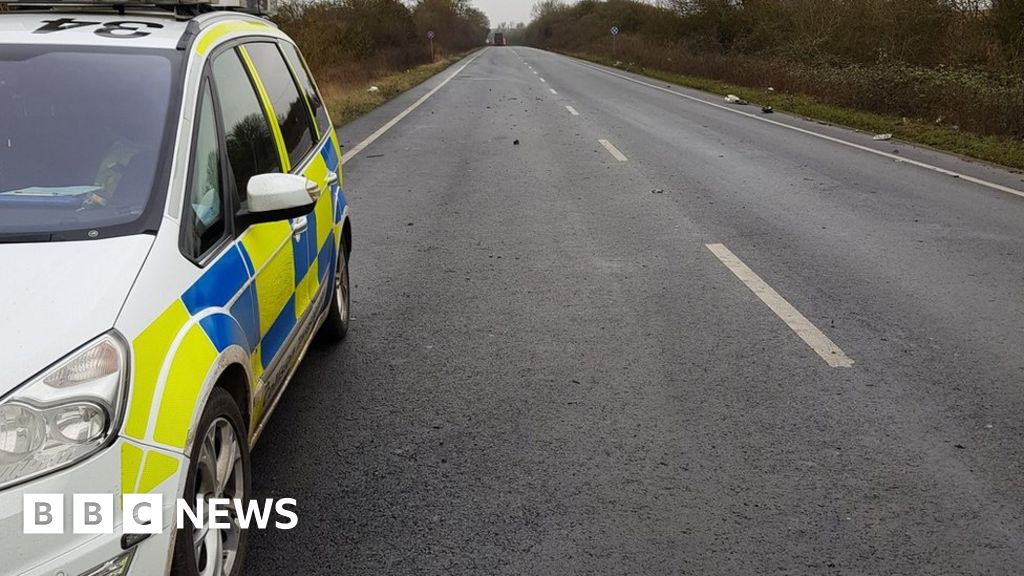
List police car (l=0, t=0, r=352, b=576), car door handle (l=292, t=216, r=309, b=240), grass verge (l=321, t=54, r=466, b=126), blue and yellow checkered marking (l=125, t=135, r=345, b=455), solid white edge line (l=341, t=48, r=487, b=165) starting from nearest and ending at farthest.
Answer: police car (l=0, t=0, r=352, b=576), blue and yellow checkered marking (l=125, t=135, r=345, b=455), car door handle (l=292, t=216, r=309, b=240), solid white edge line (l=341, t=48, r=487, b=165), grass verge (l=321, t=54, r=466, b=126)

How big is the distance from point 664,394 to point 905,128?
14364 mm

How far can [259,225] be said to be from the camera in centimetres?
345

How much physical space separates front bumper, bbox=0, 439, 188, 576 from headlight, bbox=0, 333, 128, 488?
0.03 metres

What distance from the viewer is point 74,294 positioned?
7.70 feet

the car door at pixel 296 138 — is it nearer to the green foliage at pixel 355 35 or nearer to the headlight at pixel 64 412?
the headlight at pixel 64 412

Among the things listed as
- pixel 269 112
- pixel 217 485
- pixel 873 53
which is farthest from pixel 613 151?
pixel 873 53

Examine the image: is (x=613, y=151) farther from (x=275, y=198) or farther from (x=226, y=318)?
(x=226, y=318)

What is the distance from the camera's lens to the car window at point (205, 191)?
2922mm

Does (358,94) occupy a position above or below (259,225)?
below

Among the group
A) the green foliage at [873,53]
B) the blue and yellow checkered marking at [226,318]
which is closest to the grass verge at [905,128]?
the green foliage at [873,53]

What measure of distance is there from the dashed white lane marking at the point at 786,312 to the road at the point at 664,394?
0.07 ft

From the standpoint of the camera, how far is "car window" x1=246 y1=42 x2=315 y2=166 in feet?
14.1

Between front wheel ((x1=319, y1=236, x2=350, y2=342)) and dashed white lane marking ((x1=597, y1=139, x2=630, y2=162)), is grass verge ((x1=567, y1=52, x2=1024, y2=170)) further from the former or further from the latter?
front wheel ((x1=319, y1=236, x2=350, y2=342))

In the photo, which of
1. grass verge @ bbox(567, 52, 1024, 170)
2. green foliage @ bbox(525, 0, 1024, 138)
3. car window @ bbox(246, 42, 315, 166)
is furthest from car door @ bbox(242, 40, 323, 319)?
green foliage @ bbox(525, 0, 1024, 138)
